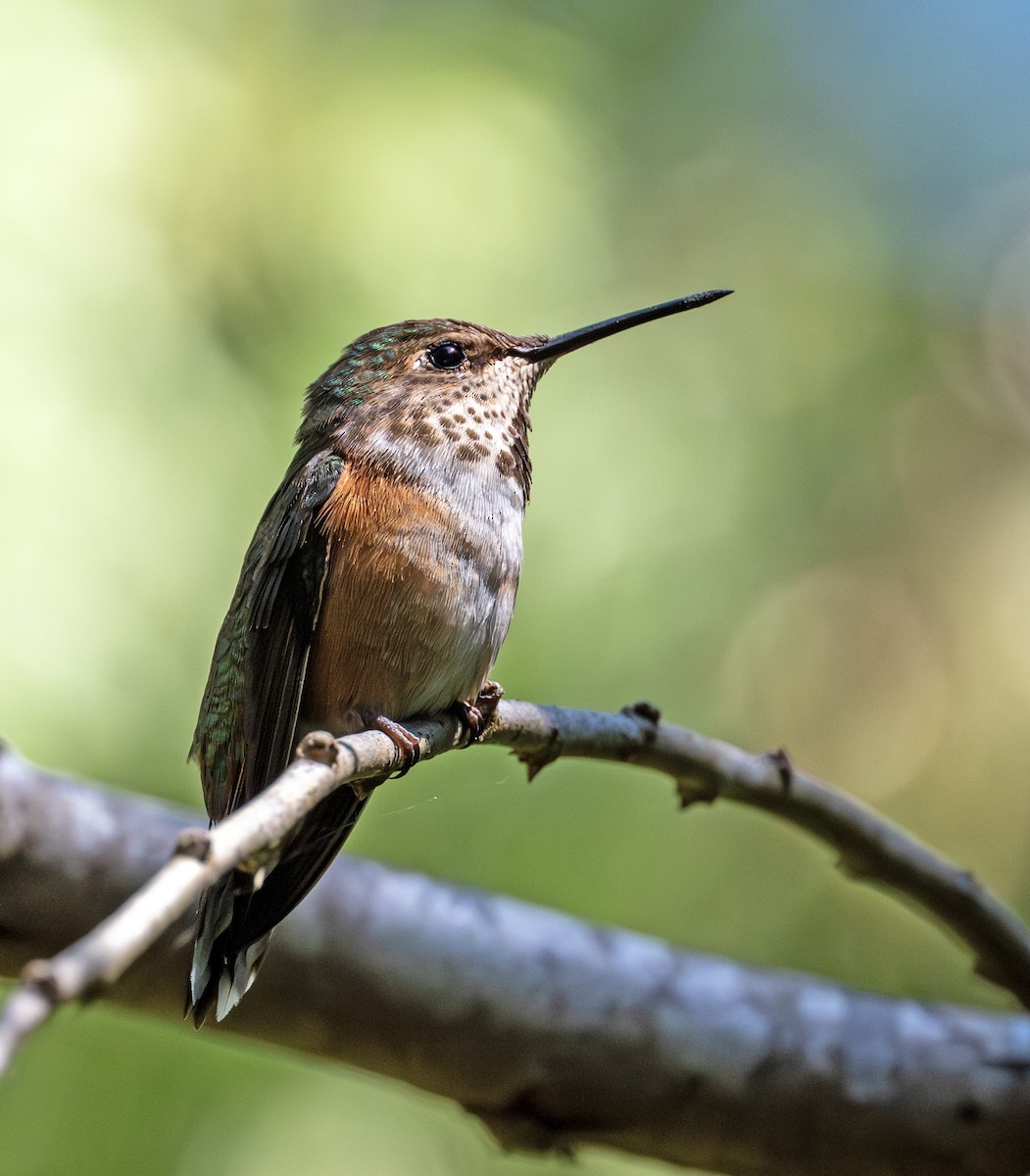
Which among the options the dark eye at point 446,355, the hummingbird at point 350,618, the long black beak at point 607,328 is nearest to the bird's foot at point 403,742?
the hummingbird at point 350,618

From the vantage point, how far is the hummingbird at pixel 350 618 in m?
3.16

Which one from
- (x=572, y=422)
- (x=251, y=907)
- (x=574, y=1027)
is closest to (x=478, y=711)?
(x=251, y=907)

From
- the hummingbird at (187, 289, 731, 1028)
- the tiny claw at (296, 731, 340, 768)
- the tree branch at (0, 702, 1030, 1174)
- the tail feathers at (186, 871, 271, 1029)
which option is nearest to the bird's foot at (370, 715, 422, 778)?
the hummingbird at (187, 289, 731, 1028)

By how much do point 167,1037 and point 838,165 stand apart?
195 inches

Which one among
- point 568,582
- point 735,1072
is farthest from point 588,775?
point 735,1072

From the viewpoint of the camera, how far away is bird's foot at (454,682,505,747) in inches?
123

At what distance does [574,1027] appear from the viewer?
4.00 metres

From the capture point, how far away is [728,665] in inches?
219

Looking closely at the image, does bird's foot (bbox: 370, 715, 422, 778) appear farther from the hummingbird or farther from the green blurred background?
the green blurred background

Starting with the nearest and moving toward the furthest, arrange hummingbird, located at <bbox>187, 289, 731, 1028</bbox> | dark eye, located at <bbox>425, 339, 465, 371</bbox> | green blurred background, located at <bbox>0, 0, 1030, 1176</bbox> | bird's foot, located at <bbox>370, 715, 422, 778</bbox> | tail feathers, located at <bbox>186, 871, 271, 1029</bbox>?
bird's foot, located at <bbox>370, 715, 422, 778</bbox>
tail feathers, located at <bbox>186, 871, 271, 1029</bbox>
hummingbird, located at <bbox>187, 289, 731, 1028</bbox>
dark eye, located at <bbox>425, 339, 465, 371</bbox>
green blurred background, located at <bbox>0, 0, 1030, 1176</bbox>

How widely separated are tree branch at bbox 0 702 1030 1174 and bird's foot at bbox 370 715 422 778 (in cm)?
109

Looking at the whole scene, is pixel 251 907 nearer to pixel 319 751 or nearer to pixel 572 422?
pixel 319 751

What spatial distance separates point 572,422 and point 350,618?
7.84 ft

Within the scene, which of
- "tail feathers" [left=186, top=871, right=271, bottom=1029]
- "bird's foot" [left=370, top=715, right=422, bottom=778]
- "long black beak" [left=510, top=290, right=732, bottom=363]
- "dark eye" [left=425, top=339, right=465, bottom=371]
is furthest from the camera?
"dark eye" [left=425, top=339, right=465, bottom=371]
